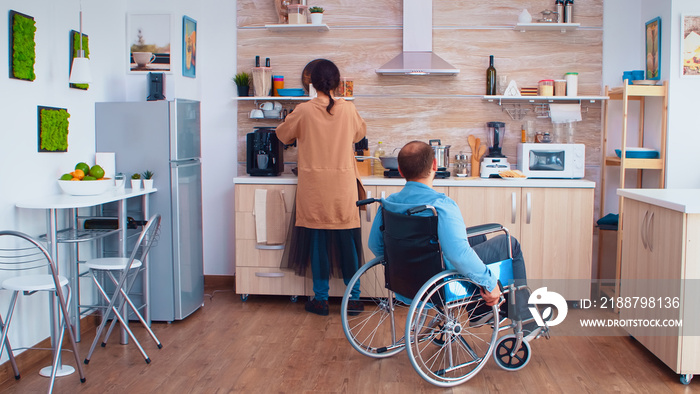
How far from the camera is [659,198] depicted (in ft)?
9.96

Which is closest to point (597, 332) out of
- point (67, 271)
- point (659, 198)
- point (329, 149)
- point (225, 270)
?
point (659, 198)

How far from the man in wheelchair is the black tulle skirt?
38.8 inches

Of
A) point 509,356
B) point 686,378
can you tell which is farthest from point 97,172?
point 686,378

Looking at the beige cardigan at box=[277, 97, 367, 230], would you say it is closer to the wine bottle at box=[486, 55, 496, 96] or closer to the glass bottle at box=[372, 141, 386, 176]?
the glass bottle at box=[372, 141, 386, 176]

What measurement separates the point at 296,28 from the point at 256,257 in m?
1.68

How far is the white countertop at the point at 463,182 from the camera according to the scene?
13.6 ft

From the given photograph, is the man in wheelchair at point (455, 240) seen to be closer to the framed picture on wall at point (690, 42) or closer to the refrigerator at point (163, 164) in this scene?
the refrigerator at point (163, 164)

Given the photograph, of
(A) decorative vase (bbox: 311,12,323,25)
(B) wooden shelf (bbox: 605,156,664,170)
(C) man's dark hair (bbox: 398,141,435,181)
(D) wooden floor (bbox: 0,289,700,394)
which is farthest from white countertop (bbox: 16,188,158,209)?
(B) wooden shelf (bbox: 605,156,664,170)

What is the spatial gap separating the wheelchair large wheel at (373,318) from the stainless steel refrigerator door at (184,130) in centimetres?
133

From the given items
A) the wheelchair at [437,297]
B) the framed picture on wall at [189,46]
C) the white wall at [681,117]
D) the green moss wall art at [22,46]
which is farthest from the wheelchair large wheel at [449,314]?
the framed picture on wall at [189,46]

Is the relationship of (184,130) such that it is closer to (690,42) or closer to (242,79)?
(242,79)

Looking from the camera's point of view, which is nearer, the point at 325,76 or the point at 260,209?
the point at 325,76

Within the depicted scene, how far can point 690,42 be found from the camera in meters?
3.99

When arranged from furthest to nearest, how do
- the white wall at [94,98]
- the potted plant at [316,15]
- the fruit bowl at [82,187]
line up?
the potted plant at [316,15]
the fruit bowl at [82,187]
the white wall at [94,98]
